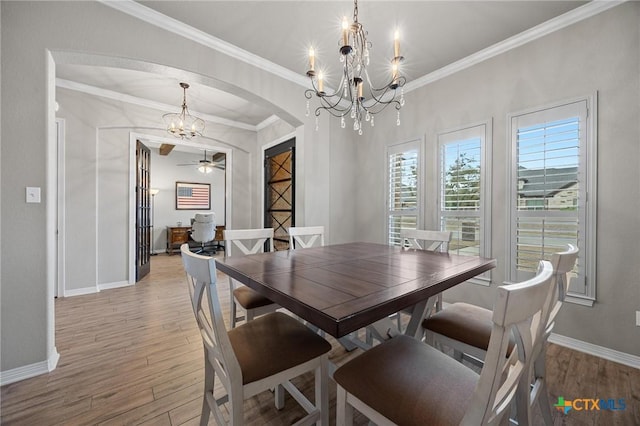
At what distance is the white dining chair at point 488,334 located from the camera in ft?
3.01

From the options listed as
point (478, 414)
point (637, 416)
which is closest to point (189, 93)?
point (478, 414)

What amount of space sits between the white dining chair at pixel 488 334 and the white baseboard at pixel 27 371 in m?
2.55

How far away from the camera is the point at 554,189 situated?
2.15 m

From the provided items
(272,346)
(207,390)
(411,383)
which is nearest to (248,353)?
(272,346)

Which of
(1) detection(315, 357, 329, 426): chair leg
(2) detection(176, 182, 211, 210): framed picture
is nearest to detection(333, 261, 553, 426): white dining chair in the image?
(1) detection(315, 357, 329, 426): chair leg

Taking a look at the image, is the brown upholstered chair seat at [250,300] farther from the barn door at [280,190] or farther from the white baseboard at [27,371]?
the barn door at [280,190]

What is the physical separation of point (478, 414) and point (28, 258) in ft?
8.59

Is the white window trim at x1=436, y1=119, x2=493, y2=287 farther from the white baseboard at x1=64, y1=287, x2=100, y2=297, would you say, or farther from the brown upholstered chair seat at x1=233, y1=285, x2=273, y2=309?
the white baseboard at x1=64, y1=287, x2=100, y2=297

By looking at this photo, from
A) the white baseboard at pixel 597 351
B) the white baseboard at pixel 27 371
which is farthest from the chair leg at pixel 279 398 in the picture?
the white baseboard at pixel 597 351

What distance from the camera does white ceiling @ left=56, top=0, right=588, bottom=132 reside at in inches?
80.1

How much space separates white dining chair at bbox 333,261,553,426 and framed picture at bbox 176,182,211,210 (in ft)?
24.5

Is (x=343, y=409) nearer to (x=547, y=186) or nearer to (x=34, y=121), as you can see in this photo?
(x=547, y=186)

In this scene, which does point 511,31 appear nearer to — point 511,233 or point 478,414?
point 511,233

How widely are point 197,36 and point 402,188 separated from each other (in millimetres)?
2742
